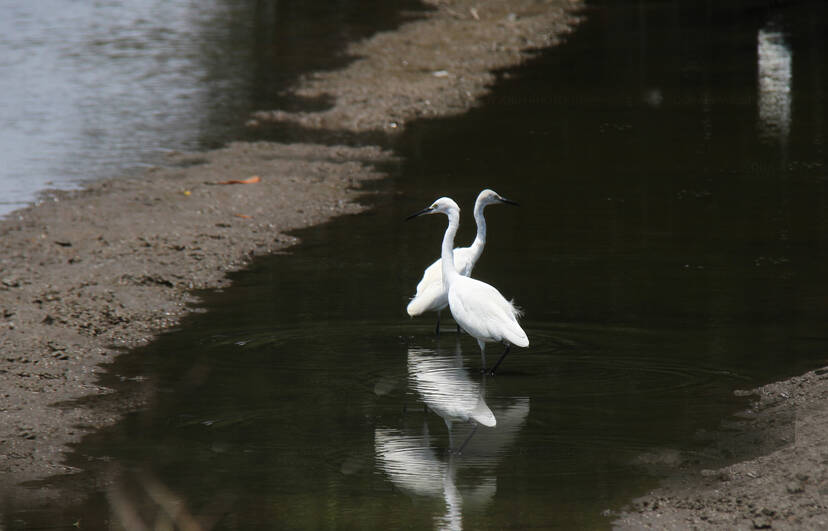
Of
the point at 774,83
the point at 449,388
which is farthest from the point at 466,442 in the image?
the point at 774,83

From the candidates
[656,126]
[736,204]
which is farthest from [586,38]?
[736,204]

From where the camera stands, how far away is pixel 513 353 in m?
7.94

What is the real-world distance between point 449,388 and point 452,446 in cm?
97

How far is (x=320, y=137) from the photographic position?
49.3ft

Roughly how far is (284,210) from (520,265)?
2.89 metres

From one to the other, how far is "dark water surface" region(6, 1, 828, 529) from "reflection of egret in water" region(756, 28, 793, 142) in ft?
0.46

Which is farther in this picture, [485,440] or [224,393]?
[224,393]

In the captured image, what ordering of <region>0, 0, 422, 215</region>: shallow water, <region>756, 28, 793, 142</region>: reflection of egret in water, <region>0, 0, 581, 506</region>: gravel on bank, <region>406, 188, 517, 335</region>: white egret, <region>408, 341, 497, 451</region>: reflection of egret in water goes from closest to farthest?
<region>408, 341, 497, 451</region>: reflection of egret in water → <region>0, 0, 581, 506</region>: gravel on bank → <region>406, 188, 517, 335</region>: white egret → <region>756, 28, 793, 142</region>: reflection of egret in water → <region>0, 0, 422, 215</region>: shallow water

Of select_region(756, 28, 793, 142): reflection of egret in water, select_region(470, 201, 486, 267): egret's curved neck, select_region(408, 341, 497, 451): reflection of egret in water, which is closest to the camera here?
select_region(408, 341, 497, 451): reflection of egret in water

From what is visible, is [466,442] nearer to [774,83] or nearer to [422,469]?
[422,469]

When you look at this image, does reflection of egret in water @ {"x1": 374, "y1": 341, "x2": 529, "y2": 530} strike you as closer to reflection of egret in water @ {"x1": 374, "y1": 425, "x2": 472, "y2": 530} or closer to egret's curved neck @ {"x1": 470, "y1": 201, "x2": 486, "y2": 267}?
reflection of egret in water @ {"x1": 374, "y1": 425, "x2": 472, "y2": 530}

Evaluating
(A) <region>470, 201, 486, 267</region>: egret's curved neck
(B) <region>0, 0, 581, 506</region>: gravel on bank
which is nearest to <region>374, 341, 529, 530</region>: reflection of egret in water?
(A) <region>470, 201, 486, 267</region>: egret's curved neck

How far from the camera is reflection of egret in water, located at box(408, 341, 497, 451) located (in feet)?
22.0

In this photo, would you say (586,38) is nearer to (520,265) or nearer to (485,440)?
(520,265)
